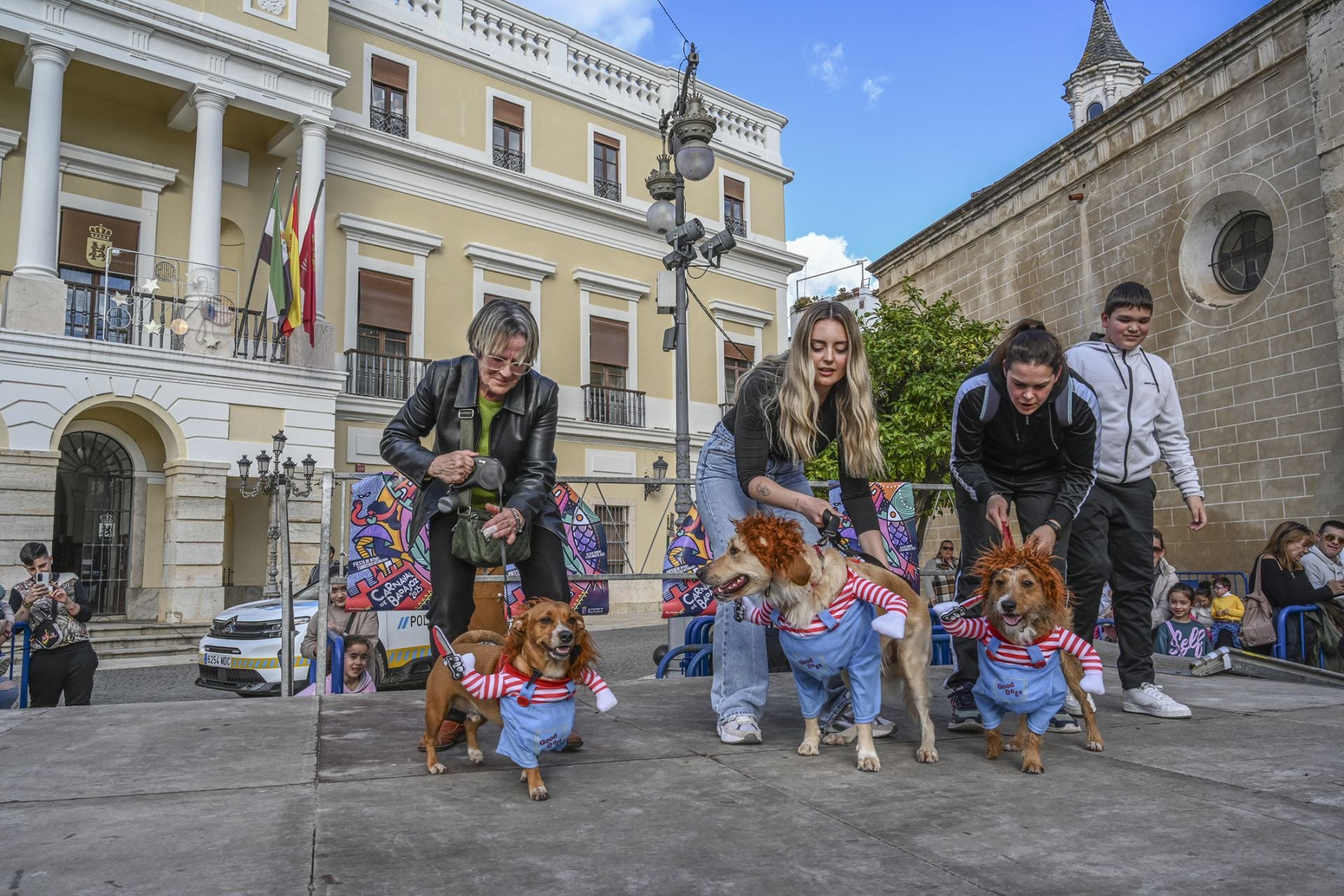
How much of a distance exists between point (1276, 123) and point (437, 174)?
1677 centimetres

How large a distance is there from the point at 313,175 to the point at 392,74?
4230 mm

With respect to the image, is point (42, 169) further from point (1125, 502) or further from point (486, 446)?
point (1125, 502)

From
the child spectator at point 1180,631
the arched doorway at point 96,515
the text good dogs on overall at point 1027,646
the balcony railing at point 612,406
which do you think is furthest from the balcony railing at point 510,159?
the text good dogs on overall at point 1027,646

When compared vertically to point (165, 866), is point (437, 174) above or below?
above

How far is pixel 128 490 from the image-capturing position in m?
17.7

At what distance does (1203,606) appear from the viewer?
9305 mm

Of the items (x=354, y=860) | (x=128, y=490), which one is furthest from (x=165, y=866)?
(x=128, y=490)

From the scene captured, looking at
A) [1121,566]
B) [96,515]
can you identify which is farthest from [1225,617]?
[96,515]

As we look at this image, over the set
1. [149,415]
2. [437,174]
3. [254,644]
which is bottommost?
[254,644]

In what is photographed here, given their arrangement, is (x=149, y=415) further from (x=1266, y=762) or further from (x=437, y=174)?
(x=1266, y=762)

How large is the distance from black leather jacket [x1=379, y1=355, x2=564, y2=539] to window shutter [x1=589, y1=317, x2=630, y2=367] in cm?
2044

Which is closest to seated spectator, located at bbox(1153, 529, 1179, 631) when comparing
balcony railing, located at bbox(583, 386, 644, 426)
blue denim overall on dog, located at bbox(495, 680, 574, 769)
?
blue denim overall on dog, located at bbox(495, 680, 574, 769)

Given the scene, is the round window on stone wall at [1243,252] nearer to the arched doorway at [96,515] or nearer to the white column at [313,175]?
the white column at [313,175]

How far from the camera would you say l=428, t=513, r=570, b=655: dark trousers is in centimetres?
371
